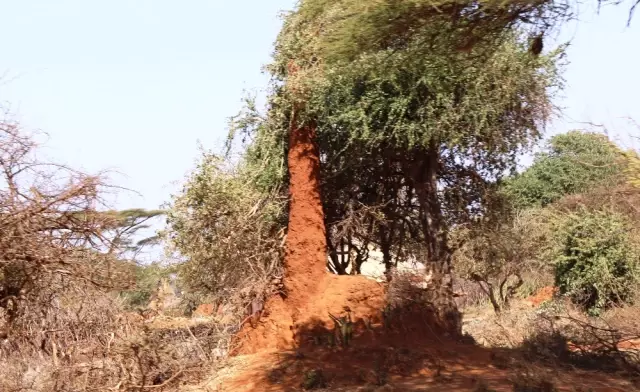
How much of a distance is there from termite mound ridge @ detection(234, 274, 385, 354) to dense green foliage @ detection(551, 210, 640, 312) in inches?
432

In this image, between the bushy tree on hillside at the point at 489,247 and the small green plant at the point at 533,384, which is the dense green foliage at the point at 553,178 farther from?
the small green plant at the point at 533,384

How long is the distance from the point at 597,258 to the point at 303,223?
38.9 ft

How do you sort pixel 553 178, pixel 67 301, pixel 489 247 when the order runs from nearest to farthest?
pixel 67 301, pixel 489 247, pixel 553 178

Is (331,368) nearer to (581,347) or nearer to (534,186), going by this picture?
(581,347)

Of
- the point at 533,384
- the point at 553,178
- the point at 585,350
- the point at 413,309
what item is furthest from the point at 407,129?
the point at 553,178

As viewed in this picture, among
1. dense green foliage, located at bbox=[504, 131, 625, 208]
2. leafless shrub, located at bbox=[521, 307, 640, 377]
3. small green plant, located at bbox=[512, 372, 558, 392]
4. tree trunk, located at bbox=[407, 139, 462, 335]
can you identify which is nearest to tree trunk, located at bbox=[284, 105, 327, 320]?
tree trunk, located at bbox=[407, 139, 462, 335]

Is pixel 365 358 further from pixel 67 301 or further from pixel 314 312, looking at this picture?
pixel 67 301

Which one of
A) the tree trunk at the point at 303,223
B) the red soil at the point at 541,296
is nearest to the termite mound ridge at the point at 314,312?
the tree trunk at the point at 303,223

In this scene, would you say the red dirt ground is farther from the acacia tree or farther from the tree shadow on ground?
the acacia tree

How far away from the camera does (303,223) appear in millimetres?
16281

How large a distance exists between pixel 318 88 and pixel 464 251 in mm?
6412

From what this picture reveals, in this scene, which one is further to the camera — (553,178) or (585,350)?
(553,178)

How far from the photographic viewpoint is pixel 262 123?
58.6 feet

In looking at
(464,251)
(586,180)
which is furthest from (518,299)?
(464,251)
